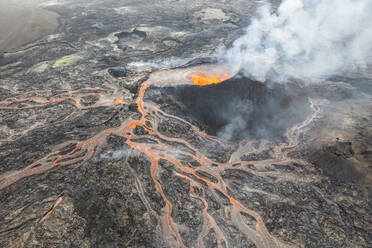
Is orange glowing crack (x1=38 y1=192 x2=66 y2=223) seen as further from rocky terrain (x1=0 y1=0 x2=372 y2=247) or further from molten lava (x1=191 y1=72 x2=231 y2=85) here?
molten lava (x1=191 y1=72 x2=231 y2=85)

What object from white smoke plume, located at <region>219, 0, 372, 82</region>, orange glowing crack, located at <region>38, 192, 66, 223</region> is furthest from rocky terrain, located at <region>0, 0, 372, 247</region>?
white smoke plume, located at <region>219, 0, 372, 82</region>

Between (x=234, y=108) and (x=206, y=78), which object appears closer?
(x=234, y=108)

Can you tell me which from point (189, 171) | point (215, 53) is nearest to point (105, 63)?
point (215, 53)

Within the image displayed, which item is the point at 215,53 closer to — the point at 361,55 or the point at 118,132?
the point at 118,132

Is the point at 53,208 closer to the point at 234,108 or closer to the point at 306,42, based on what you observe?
the point at 234,108

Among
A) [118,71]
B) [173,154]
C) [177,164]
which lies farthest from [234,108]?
[118,71]

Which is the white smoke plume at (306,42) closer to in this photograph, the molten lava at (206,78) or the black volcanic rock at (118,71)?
the molten lava at (206,78)

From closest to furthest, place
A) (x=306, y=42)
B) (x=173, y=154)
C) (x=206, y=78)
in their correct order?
(x=173, y=154), (x=206, y=78), (x=306, y=42)
